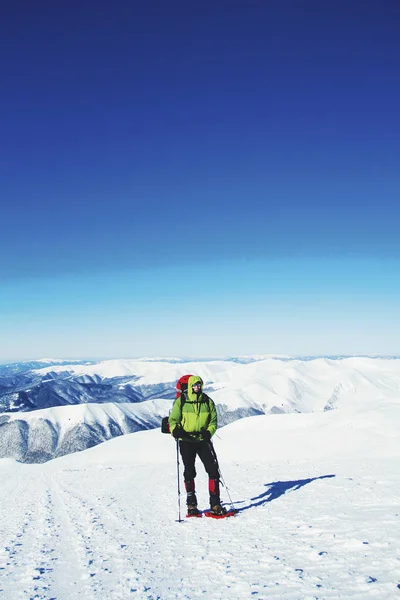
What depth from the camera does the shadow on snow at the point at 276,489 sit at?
35.8 feet

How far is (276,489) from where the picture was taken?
12797 millimetres

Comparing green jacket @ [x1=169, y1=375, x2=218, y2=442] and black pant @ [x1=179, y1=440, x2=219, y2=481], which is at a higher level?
green jacket @ [x1=169, y1=375, x2=218, y2=442]

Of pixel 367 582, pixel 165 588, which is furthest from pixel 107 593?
pixel 367 582

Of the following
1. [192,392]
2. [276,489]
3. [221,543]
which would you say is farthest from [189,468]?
[276,489]

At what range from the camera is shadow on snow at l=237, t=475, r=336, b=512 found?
10.9m

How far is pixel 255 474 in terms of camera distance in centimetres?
1705

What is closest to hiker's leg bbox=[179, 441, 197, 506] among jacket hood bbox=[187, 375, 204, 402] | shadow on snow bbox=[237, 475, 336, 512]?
jacket hood bbox=[187, 375, 204, 402]

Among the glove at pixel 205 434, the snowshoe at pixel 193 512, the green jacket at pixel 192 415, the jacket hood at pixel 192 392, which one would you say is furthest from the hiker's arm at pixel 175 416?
the snowshoe at pixel 193 512

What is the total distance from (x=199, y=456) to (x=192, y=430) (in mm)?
679

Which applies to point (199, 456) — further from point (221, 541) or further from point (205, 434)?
point (221, 541)

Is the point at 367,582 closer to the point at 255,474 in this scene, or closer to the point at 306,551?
the point at 306,551

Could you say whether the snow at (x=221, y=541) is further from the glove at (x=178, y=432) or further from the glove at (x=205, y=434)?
the glove at (x=178, y=432)

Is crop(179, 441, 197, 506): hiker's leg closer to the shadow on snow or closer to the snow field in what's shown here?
the snow field

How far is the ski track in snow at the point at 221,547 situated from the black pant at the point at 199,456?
1.08 m
